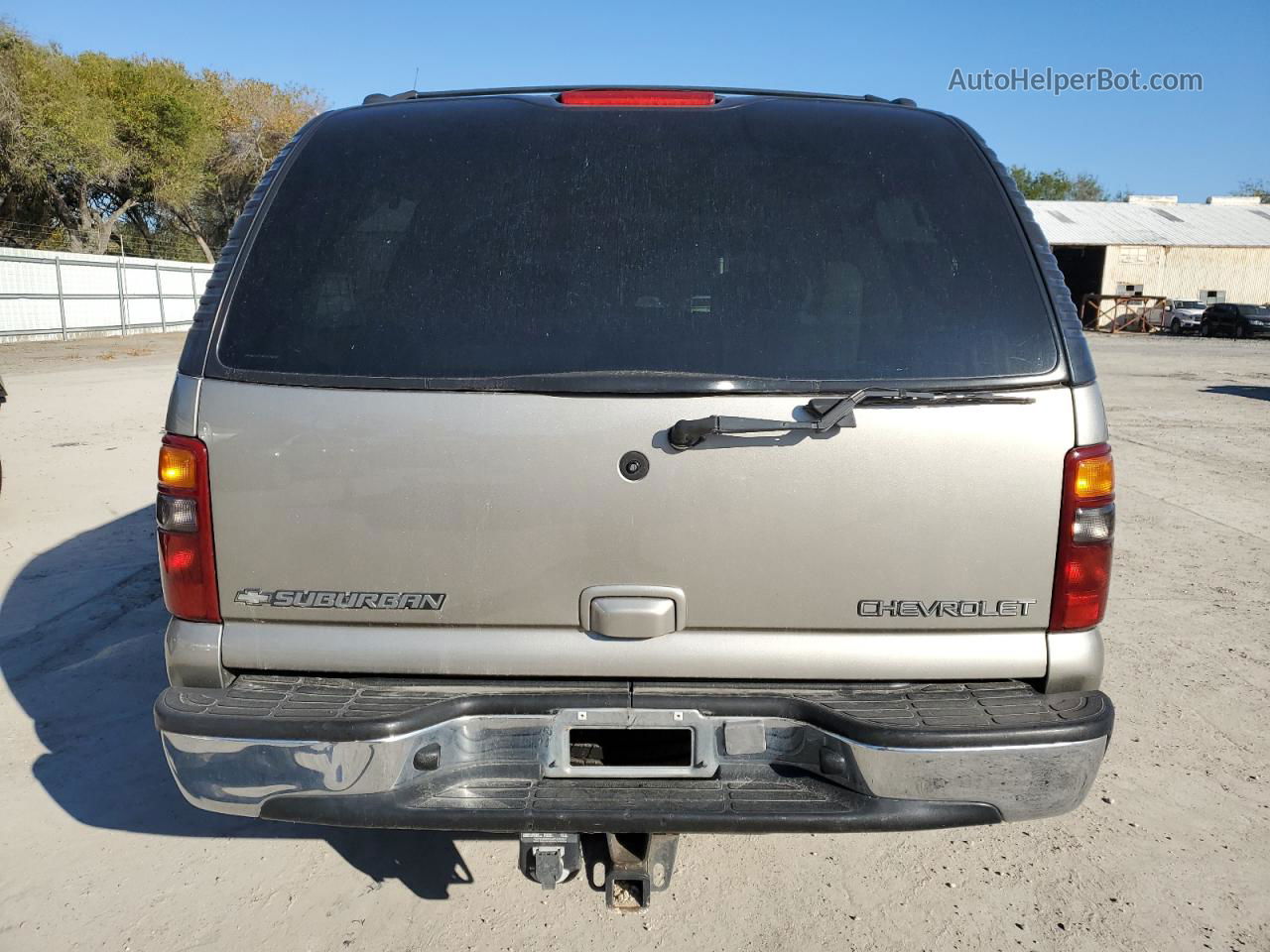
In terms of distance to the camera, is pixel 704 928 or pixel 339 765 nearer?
pixel 339 765

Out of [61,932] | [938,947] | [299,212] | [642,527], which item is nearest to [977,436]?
[642,527]

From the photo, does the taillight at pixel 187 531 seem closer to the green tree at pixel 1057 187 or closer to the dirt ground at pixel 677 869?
the dirt ground at pixel 677 869

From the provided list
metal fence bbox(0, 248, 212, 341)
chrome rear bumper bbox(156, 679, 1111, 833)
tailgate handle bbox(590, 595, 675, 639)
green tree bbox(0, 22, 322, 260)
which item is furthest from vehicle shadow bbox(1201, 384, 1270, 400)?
green tree bbox(0, 22, 322, 260)

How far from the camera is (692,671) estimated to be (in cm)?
225

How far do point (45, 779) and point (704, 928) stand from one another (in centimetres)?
234

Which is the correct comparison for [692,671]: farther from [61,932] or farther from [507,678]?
[61,932]

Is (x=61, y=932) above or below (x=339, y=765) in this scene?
below

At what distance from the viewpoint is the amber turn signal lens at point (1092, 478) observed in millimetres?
2188

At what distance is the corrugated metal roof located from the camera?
49031mm

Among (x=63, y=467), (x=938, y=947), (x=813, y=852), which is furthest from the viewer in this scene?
(x=63, y=467)

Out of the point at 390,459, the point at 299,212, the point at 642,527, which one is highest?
the point at 299,212

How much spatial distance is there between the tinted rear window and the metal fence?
2387 cm

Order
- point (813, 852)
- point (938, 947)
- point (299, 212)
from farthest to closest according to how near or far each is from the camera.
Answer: point (813, 852)
point (938, 947)
point (299, 212)

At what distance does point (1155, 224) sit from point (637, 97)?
57.1m
